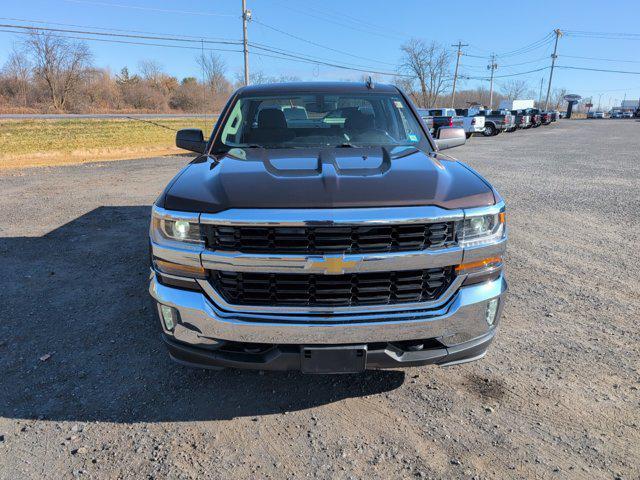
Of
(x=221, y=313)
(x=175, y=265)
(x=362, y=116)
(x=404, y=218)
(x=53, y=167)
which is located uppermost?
(x=362, y=116)

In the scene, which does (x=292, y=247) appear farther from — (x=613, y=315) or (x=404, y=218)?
(x=613, y=315)

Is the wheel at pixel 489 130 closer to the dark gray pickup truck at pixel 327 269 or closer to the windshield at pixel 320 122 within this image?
the windshield at pixel 320 122

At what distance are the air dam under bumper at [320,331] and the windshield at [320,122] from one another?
60.6 inches

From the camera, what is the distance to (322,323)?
87.1 inches

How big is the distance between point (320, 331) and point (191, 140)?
2.58 metres

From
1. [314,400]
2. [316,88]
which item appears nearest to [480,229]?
[314,400]

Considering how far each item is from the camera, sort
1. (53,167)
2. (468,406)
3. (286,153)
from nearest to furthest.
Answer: (468,406) → (286,153) → (53,167)

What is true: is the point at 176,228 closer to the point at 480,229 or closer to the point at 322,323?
the point at 322,323

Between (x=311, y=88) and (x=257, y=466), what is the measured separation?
309 cm

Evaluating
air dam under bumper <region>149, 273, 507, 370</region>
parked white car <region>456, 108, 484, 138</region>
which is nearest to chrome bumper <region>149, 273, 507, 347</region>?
air dam under bumper <region>149, 273, 507, 370</region>

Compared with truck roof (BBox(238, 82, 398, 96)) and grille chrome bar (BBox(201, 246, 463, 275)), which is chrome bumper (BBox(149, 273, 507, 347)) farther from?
truck roof (BBox(238, 82, 398, 96))

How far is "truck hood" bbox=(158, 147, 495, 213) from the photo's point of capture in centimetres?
221

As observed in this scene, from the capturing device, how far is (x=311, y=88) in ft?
13.5

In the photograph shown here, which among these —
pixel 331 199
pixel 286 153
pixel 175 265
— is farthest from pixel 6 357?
pixel 331 199
